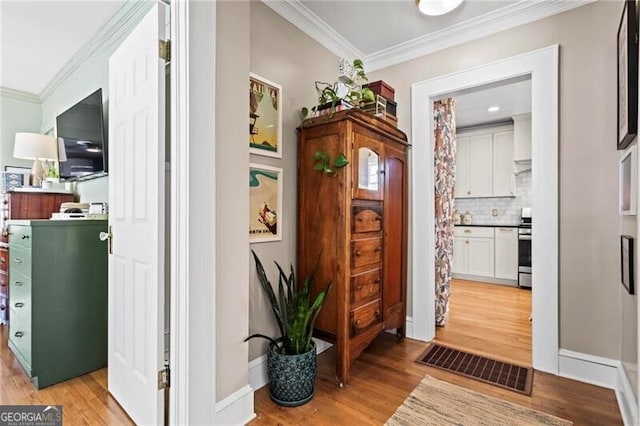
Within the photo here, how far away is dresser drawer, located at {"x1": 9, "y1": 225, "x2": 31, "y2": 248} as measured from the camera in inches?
76.8

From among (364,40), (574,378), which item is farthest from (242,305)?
(364,40)

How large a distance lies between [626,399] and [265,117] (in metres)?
2.59

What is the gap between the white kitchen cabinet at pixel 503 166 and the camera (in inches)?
199

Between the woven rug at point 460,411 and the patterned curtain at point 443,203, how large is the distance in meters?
1.21

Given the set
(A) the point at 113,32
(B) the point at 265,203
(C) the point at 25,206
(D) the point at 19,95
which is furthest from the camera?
(D) the point at 19,95

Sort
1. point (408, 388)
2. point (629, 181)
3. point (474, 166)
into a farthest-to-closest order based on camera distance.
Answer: point (474, 166) → point (408, 388) → point (629, 181)

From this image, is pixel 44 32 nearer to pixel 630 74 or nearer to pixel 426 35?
pixel 426 35

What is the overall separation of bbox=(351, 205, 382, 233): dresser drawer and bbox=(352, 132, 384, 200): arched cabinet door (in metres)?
0.08

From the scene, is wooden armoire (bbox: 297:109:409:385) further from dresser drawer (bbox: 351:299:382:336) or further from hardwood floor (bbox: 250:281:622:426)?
hardwood floor (bbox: 250:281:622:426)

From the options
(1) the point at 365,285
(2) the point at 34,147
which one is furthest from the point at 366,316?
(2) the point at 34,147

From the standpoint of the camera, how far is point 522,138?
4.80 m

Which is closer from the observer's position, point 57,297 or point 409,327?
point 57,297

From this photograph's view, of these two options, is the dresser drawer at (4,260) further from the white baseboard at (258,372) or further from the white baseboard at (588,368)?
the white baseboard at (588,368)

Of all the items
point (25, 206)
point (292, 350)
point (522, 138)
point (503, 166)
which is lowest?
point (292, 350)
